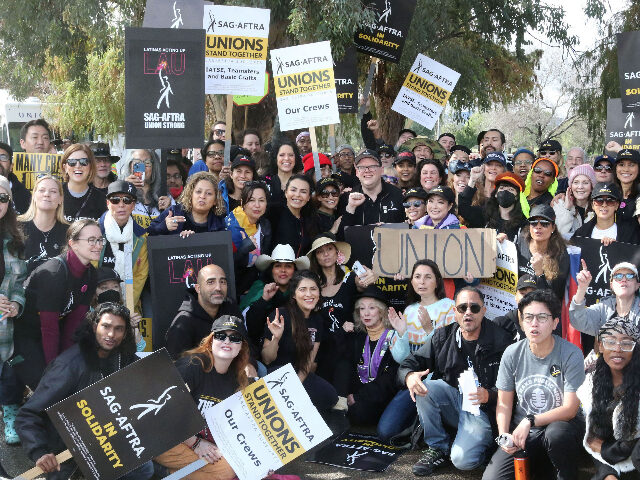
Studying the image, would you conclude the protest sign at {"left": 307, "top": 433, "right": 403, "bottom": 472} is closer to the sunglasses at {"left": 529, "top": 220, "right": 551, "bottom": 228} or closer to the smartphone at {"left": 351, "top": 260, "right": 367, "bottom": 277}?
the smartphone at {"left": 351, "top": 260, "right": 367, "bottom": 277}

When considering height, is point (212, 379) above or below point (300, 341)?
below

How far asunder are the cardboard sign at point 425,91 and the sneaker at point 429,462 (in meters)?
5.93

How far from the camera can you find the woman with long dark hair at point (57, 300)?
608 centimetres

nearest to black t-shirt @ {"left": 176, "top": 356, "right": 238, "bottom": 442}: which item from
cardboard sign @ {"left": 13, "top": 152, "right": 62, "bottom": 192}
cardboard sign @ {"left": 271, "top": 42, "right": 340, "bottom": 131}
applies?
cardboard sign @ {"left": 271, "top": 42, "right": 340, "bottom": 131}

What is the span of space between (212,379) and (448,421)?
1.85 metres

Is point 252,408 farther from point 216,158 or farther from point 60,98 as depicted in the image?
point 60,98

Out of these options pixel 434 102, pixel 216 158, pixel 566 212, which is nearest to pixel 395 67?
pixel 434 102

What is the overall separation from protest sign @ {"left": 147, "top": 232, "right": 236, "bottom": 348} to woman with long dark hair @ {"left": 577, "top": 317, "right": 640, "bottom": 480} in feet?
10.1

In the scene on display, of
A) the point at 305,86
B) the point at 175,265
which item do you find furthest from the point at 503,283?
the point at 305,86

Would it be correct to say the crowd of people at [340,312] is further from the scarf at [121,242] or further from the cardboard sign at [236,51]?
the cardboard sign at [236,51]

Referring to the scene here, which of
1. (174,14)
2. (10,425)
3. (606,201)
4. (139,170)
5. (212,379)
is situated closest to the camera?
(212,379)

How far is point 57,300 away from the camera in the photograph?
20.0 ft

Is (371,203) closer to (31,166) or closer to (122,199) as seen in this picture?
(122,199)

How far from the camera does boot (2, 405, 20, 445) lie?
619cm
